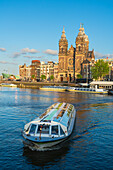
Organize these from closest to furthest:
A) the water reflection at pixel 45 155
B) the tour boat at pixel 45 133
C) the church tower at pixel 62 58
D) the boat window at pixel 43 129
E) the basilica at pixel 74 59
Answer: the water reflection at pixel 45 155 < the tour boat at pixel 45 133 < the boat window at pixel 43 129 < the basilica at pixel 74 59 < the church tower at pixel 62 58

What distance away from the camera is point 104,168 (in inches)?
717

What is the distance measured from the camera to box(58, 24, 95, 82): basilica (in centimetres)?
16575

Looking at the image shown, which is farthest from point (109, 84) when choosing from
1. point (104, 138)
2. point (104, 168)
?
point (104, 168)

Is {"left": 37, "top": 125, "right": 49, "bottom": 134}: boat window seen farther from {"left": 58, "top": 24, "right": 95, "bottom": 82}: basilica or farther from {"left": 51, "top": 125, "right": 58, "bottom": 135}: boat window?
{"left": 58, "top": 24, "right": 95, "bottom": 82}: basilica

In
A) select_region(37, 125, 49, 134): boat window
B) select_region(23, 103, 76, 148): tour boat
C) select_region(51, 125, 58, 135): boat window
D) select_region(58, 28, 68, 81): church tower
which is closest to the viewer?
select_region(23, 103, 76, 148): tour boat

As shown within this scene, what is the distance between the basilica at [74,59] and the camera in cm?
16575

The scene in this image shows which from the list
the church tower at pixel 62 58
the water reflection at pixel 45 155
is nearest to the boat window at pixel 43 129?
the water reflection at pixel 45 155

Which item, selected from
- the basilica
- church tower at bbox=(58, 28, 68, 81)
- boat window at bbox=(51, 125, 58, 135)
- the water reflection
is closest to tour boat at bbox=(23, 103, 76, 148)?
boat window at bbox=(51, 125, 58, 135)

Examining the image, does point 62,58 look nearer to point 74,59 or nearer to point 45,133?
point 74,59

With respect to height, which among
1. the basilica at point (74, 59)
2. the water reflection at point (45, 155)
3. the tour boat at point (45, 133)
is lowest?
the water reflection at point (45, 155)

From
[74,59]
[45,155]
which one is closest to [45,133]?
[45,155]

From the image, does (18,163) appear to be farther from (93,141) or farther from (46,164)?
(93,141)

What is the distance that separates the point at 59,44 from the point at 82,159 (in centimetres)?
16259

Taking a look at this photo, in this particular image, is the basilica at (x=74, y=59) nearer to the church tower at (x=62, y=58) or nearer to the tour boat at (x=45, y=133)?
the church tower at (x=62, y=58)
